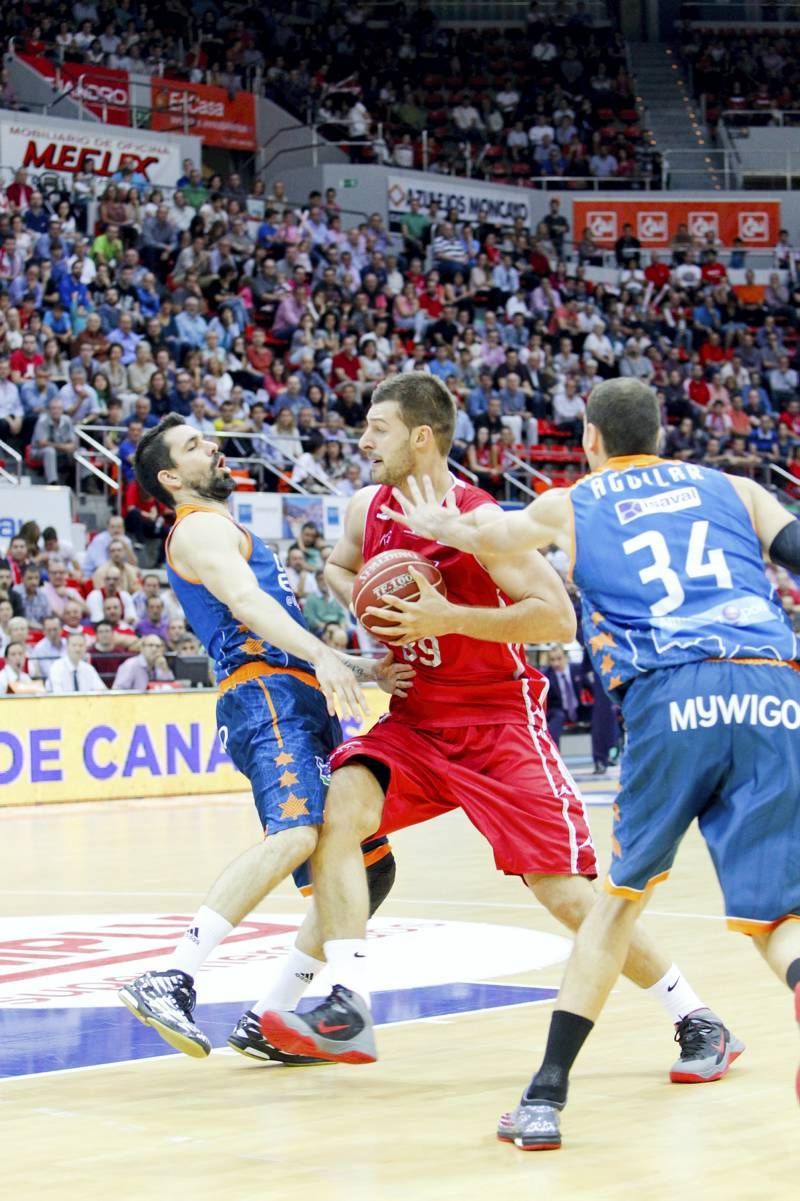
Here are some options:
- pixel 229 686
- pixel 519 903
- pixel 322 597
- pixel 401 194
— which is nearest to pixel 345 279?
pixel 401 194

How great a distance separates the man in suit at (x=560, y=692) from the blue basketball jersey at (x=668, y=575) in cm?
1259

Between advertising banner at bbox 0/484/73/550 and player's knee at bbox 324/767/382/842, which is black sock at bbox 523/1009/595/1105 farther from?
advertising banner at bbox 0/484/73/550

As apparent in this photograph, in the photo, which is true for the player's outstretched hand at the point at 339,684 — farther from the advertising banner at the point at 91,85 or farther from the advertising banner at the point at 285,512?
the advertising banner at the point at 91,85

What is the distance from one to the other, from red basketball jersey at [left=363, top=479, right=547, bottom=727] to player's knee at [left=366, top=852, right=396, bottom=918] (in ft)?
1.54

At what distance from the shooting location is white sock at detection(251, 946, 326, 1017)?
5.31 meters

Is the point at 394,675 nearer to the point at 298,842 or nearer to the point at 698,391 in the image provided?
the point at 298,842

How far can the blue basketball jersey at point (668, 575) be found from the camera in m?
4.40

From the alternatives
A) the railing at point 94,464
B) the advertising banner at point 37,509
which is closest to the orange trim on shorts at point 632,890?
the advertising banner at point 37,509

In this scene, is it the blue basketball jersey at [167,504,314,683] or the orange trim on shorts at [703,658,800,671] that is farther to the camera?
the blue basketball jersey at [167,504,314,683]

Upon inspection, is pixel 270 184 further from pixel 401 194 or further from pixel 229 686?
pixel 229 686

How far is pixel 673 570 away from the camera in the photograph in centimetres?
443

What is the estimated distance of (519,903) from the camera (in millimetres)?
8883

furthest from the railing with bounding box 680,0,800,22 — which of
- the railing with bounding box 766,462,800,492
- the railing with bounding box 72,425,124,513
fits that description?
the railing with bounding box 72,425,124,513

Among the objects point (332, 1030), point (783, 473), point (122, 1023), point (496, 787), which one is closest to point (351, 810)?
point (496, 787)
